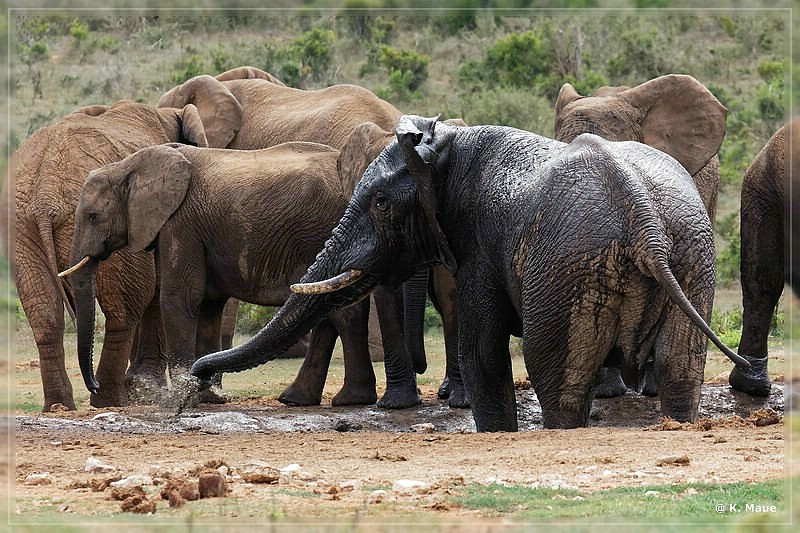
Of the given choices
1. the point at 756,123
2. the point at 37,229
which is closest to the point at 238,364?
the point at 37,229

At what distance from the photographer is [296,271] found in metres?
9.81

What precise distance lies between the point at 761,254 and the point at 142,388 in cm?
432

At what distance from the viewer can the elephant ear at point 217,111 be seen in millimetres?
12703

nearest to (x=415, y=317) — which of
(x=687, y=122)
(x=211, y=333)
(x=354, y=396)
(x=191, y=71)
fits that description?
(x=354, y=396)

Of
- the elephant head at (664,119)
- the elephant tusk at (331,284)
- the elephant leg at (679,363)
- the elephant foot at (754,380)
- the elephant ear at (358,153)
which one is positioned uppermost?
the elephant head at (664,119)

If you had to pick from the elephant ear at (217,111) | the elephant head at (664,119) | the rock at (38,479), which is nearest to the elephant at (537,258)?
the rock at (38,479)

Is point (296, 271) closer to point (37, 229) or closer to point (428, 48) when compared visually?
point (37, 229)

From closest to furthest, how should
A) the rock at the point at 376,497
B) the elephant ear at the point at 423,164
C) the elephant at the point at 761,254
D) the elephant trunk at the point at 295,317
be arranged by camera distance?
the rock at the point at 376,497
the elephant ear at the point at 423,164
the elephant trunk at the point at 295,317
the elephant at the point at 761,254

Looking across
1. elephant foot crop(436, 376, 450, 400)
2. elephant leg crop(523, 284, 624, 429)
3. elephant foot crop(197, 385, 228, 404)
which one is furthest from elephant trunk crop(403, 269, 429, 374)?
elephant leg crop(523, 284, 624, 429)

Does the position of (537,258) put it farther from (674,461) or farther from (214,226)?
(214,226)

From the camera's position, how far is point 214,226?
9938mm

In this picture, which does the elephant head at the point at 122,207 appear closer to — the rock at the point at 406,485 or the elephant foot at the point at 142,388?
the elephant foot at the point at 142,388

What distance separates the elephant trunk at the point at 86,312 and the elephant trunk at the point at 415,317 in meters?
2.16

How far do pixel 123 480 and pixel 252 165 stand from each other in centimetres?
438
